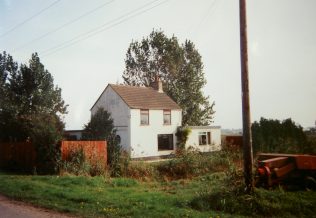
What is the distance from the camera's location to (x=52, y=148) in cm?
2162

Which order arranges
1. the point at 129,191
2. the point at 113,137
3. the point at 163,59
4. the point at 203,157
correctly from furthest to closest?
the point at 163,59, the point at 113,137, the point at 203,157, the point at 129,191

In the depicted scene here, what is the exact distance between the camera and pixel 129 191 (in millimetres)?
14391

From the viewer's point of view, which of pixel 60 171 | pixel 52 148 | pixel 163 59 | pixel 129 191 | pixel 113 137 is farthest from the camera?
pixel 163 59

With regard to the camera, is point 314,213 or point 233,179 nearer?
point 314,213

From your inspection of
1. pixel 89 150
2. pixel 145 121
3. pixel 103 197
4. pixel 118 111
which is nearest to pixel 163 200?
pixel 103 197

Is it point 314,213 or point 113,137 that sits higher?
point 113,137

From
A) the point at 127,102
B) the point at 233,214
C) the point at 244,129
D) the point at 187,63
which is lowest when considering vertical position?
the point at 233,214

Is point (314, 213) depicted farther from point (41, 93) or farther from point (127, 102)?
point (41, 93)

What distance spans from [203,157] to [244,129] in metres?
12.3

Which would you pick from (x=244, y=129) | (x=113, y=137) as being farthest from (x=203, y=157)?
(x=244, y=129)

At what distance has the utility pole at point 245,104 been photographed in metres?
11.4

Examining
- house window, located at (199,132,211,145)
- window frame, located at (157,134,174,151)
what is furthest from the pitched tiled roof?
house window, located at (199,132,211,145)

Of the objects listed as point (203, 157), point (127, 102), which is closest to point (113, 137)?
point (203, 157)

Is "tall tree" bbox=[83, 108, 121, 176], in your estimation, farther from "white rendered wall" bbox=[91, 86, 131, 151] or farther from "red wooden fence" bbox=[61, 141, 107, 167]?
"white rendered wall" bbox=[91, 86, 131, 151]
